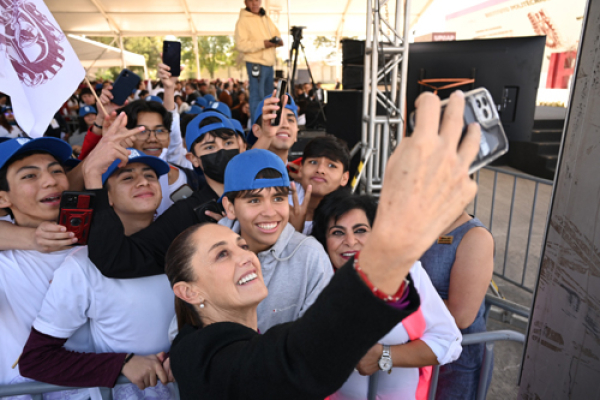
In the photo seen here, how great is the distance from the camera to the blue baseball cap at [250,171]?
67.1 inches

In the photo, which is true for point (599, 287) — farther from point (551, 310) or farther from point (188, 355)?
point (188, 355)

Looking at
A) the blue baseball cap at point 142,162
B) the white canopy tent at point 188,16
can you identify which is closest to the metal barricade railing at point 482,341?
the blue baseball cap at point 142,162

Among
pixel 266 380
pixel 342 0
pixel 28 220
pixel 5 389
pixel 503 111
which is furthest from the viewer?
pixel 342 0

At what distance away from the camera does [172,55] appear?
2.73 m

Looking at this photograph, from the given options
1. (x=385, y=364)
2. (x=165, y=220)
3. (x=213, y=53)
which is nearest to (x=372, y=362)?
(x=385, y=364)

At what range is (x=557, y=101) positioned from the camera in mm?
9906

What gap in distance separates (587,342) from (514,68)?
27.7 ft

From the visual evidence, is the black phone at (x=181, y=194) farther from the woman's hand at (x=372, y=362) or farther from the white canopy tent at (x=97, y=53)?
the white canopy tent at (x=97, y=53)

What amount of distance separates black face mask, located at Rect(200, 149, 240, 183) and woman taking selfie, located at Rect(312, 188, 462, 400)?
80 centimetres

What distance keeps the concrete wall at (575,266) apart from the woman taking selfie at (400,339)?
39 cm

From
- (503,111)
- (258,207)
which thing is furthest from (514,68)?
(258,207)

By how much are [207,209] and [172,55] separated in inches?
54.9

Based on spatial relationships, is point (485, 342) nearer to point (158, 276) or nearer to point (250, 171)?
point (250, 171)

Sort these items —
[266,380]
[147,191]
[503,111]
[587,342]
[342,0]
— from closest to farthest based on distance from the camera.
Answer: [266,380] → [587,342] → [147,191] → [503,111] → [342,0]
